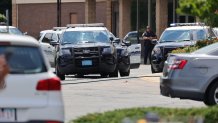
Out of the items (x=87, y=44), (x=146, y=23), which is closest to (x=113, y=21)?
(x=146, y=23)

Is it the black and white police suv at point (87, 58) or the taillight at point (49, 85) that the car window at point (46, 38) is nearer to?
the black and white police suv at point (87, 58)

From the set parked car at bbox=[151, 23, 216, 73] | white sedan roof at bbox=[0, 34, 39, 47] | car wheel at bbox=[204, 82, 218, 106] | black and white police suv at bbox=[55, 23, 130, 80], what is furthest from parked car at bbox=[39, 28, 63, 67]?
white sedan roof at bbox=[0, 34, 39, 47]

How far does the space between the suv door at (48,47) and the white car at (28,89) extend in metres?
21.2

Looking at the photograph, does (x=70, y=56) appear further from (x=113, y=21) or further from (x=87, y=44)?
(x=113, y=21)

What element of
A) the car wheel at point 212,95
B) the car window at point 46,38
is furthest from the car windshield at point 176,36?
the car wheel at point 212,95

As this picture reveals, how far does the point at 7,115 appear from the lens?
33.0 feet

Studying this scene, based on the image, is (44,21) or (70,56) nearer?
(70,56)

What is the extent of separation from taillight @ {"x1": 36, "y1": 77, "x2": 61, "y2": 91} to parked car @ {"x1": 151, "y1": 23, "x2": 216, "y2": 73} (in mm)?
17387

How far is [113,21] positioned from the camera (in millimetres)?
55531

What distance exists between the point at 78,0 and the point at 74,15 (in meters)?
1.20

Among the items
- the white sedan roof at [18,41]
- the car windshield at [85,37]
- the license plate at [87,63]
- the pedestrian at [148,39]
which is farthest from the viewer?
the pedestrian at [148,39]

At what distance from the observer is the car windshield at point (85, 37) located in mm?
26984

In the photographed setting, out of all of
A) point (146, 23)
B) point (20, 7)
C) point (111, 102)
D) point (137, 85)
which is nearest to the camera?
point (111, 102)

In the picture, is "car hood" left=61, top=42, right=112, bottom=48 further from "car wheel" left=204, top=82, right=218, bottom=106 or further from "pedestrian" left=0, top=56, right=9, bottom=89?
"pedestrian" left=0, top=56, right=9, bottom=89
